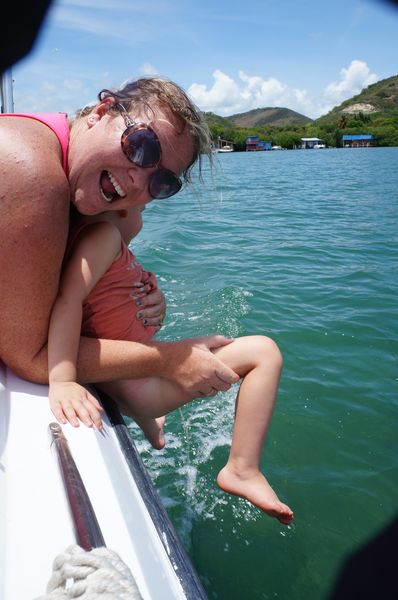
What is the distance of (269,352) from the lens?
185 centimetres

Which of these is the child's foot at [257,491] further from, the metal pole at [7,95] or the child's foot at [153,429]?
the metal pole at [7,95]

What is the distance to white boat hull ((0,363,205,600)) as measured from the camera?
1011 mm

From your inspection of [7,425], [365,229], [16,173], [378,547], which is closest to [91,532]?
[7,425]

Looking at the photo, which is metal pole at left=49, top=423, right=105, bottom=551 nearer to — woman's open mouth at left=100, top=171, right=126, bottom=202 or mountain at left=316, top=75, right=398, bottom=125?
woman's open mouth at left=100, top=171, right=126, bottom=202

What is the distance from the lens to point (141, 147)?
1592 millimetres

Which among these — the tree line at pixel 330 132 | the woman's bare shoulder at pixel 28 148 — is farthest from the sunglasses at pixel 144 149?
the tree line at pixel 330 132

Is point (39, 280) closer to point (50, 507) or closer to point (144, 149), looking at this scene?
point (144, 149)

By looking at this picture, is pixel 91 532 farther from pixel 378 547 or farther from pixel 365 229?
pixel 365 229

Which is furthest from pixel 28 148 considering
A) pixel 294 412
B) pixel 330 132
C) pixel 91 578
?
pixel 330 132

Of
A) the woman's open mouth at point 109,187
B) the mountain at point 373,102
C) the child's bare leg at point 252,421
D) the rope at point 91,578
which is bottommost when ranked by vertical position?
the child's bare leg at point 252,421

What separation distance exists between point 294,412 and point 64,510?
2.53 meters

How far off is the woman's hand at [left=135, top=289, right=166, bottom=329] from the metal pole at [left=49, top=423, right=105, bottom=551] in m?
0.74

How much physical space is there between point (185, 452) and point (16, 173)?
79.7 inches

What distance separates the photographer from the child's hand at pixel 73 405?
1.49m
